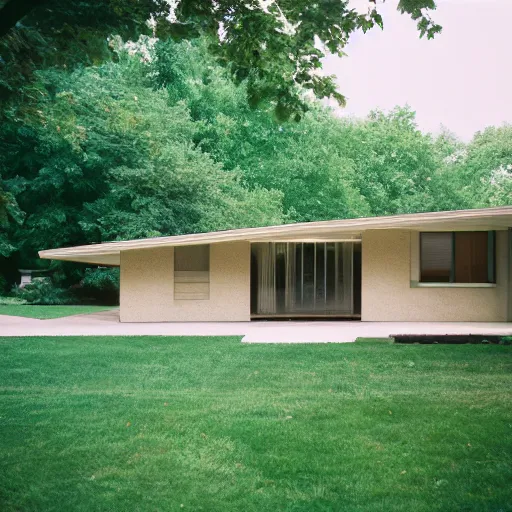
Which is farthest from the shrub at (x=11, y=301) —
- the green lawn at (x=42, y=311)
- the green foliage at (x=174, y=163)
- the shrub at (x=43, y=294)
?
the green lawn at (x=42, y=311)

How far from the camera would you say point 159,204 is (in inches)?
1024

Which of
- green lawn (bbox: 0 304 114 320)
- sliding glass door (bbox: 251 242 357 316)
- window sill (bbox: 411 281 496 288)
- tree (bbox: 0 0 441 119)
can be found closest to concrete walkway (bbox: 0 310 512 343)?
window sill (bbox: 411 281 496 288)

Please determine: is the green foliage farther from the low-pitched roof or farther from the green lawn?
the low-pitched roof

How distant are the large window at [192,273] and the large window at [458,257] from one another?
5302 millimetres

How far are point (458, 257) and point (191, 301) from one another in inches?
261

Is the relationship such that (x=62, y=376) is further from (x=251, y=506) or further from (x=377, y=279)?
(x=377, y=279)

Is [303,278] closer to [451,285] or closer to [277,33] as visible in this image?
[451,285]

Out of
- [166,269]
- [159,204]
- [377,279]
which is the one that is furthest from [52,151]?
[377,279]

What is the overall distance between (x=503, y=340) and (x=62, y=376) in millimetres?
7532

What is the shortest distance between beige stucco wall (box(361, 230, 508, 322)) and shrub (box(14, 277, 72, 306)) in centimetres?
1383

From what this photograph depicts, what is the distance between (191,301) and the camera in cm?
1792

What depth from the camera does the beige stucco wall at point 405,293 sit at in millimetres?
17344

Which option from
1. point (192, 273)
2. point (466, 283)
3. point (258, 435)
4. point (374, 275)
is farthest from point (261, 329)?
point (258, 435)

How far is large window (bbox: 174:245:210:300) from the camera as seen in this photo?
704 inches
